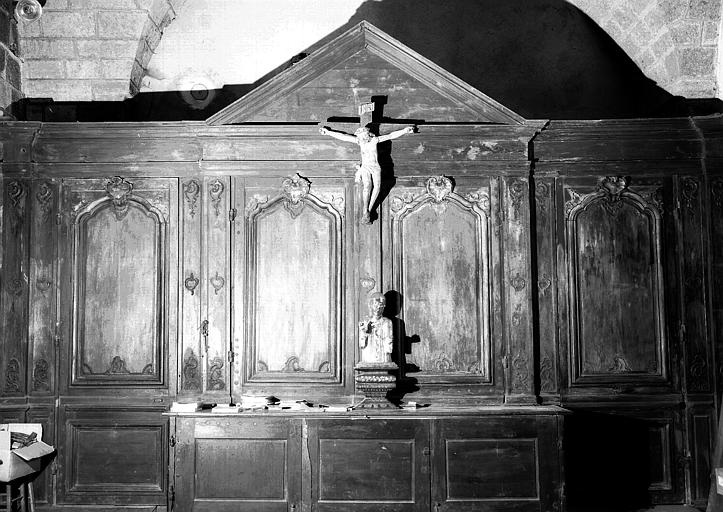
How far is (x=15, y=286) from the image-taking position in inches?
230

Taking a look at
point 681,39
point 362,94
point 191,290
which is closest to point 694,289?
point 681,39

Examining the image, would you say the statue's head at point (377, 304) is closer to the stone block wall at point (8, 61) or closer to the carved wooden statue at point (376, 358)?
the carved wooden statue at point (376, 358)

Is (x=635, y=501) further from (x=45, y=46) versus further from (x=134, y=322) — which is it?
(x=45, y=46)

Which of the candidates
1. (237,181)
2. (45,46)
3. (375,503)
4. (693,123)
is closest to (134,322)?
(237,181)

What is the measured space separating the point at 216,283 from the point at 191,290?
21cm

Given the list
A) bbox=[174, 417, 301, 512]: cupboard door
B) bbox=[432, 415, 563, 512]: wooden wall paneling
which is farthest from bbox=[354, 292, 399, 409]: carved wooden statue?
bbox=[174, 417, 301, 512]: cupboard door

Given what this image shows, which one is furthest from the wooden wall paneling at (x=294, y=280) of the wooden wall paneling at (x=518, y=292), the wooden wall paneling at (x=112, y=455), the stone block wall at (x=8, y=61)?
the stone block wall at (x=8, y=61)

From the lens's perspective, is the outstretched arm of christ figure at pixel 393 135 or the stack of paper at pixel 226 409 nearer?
the stack of paper at pixel 226 409

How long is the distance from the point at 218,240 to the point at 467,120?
2.22m

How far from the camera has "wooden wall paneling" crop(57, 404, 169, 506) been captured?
5.72 metres

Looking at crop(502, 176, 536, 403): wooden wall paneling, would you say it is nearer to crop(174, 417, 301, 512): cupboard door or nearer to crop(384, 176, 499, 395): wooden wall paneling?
crop(384, 176, 499, 395): wooden wall paneling

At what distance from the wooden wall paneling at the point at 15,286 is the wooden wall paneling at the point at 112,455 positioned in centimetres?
48

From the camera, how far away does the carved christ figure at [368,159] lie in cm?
565

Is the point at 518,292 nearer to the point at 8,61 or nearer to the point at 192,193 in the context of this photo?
the point at 192,193
